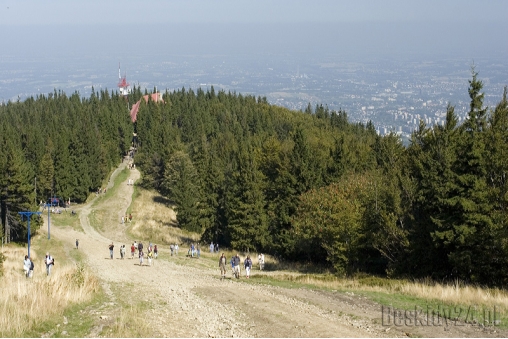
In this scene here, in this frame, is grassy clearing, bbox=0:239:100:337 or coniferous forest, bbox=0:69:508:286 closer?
grassy clearing, bbox=0:239:100:337

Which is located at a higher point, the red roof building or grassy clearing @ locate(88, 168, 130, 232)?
the red roof building

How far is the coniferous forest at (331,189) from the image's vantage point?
2628 cm

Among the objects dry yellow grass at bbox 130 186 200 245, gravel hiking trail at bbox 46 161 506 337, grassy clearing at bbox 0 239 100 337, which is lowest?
dry yellow grass at bbox 130 186 200 245

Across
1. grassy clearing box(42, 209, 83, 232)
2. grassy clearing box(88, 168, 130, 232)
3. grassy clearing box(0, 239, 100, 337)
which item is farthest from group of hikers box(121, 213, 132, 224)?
grassy clearing box(0, 239, 100, 337)

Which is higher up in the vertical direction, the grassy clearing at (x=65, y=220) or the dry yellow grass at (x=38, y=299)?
the dry yellow grass at (x=38, y=299)

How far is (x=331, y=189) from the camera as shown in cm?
4059

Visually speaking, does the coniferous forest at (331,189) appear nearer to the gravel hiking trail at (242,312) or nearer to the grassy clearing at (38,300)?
the gravel hiking trail at (242,312)

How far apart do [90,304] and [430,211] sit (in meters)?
19.8

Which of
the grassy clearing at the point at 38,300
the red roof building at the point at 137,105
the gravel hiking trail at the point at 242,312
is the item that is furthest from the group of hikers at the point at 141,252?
the red roof building at the point at 137,105

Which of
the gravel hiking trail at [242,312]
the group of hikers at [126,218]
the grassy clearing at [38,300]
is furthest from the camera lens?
the group of hikers at [126,218]

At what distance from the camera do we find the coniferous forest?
2628 centimetres

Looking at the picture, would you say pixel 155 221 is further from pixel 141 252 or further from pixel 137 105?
pixel 137 105

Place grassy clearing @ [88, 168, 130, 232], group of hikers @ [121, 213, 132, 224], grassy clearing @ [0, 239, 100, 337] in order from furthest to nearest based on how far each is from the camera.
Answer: group of hikers @ [121, 213, 132, 224], grassy clearing @ [88, 168, 130, 232], grassy clearing @ [0, 239, 100, 337]

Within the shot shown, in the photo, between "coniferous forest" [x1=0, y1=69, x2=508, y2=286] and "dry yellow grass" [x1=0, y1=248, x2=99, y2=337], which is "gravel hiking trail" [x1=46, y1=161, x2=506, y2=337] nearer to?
"dry yellow grass" [x1=0, y1=248, x2=99, y2=337]
